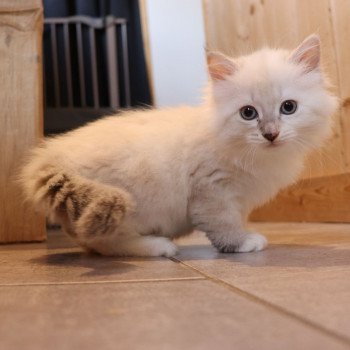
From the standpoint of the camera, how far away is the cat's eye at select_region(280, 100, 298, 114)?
1377 mm

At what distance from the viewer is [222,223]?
1.45 m

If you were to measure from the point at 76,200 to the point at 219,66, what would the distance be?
1.90ft

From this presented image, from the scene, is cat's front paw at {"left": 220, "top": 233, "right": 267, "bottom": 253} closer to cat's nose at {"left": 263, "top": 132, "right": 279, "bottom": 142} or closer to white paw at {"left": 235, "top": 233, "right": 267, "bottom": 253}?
white paw at {"left": 235, "top": 233, "right": 267, "bottom": 253}

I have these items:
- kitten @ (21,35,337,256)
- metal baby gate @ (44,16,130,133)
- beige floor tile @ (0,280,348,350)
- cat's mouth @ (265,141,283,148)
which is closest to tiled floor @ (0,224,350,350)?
beige floor tile @ (0,280,348,350)

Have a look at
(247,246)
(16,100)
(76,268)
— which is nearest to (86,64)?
(16,100)

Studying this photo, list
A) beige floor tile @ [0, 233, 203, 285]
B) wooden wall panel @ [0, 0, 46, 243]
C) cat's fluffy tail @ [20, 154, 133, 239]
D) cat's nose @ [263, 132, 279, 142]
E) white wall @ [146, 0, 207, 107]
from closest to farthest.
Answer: beige floor tile @ [0, 233, 203, 285] → cat's fluffy tail @ [20, 154, 133, 239] → cat's nose @ [263, 132, 279, 142] → wooden wall panel @ [0, 0, 46, 243] → white wall @ [146, 0, 207, 107]

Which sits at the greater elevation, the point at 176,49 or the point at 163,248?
the point at 176,49

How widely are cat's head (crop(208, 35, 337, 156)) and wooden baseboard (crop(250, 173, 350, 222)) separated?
0.85m

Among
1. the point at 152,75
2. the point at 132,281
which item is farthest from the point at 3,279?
the point at 152,75

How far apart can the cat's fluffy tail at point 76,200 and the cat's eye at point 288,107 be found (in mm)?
456

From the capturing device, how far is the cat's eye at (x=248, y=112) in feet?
4.58

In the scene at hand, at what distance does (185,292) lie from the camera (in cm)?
87

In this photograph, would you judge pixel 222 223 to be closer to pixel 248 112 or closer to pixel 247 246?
A: pixel 247 246

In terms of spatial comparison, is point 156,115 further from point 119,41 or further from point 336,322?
point 119,41
